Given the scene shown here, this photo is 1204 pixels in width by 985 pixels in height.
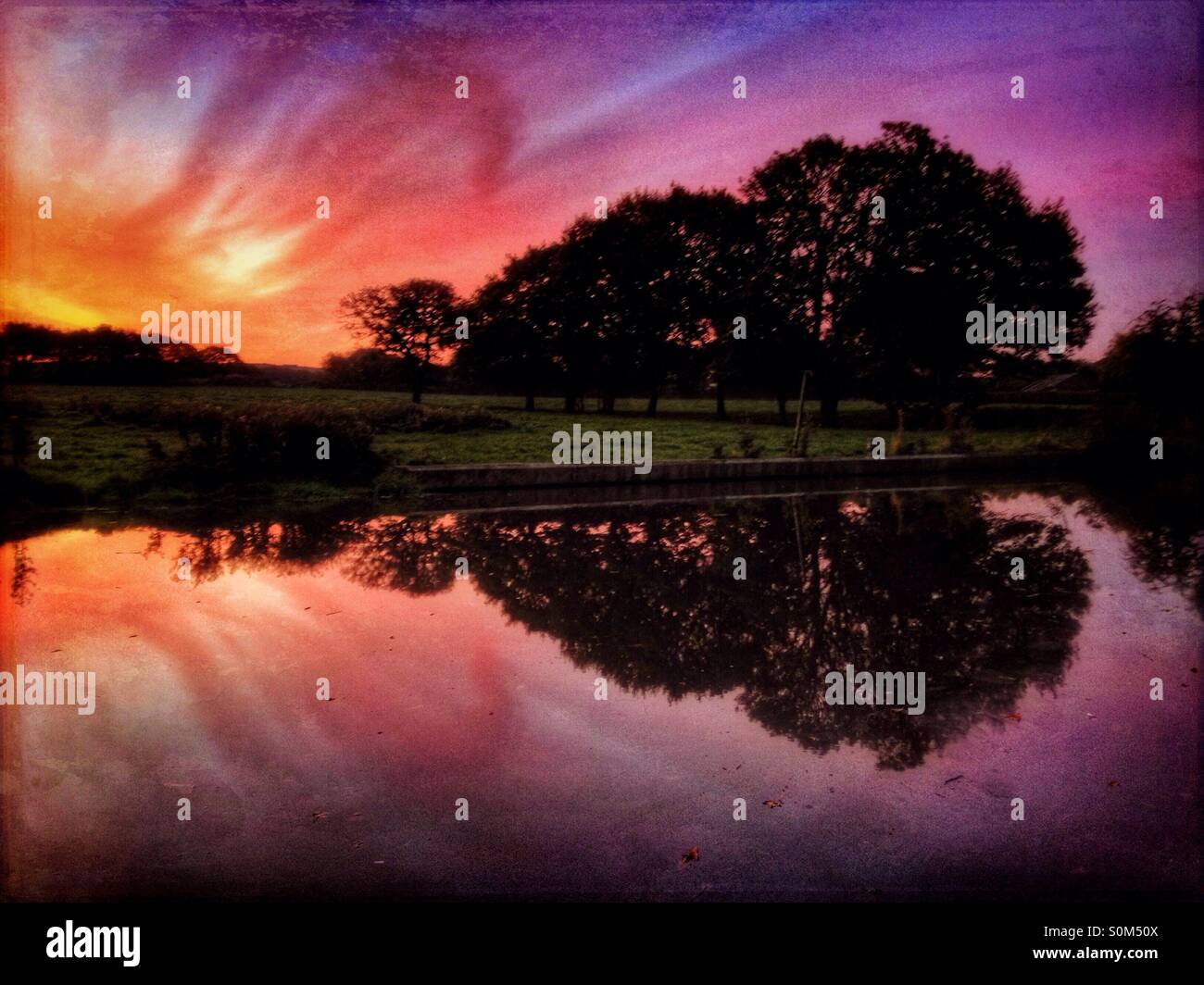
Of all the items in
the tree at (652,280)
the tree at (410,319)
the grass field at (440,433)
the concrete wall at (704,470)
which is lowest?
the concrete wall at (704,470)

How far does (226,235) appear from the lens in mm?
14555

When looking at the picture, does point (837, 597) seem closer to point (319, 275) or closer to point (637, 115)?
point (637, 115)

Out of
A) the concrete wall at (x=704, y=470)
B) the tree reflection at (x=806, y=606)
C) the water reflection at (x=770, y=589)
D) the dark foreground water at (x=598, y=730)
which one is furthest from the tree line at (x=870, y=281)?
the dark foreground water at (x=598, y=730)

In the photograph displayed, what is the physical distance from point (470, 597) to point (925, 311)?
72.4ft

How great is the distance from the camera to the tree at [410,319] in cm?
2042

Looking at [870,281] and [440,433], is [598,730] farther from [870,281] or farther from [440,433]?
[870,281]

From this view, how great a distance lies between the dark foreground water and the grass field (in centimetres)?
526

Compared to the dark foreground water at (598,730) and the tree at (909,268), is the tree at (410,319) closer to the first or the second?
the tree at (909,268)

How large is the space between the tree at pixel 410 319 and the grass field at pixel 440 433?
1.36 metres

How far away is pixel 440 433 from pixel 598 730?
17079 millimetres

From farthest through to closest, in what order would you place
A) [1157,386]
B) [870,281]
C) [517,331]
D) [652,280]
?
[652,280] → [517,331] → [870,281] → [1157,386]

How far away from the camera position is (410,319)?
22094mm

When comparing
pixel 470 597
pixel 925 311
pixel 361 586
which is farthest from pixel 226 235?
pixel 925 311

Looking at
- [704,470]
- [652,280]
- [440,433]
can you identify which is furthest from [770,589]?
[652,280]
